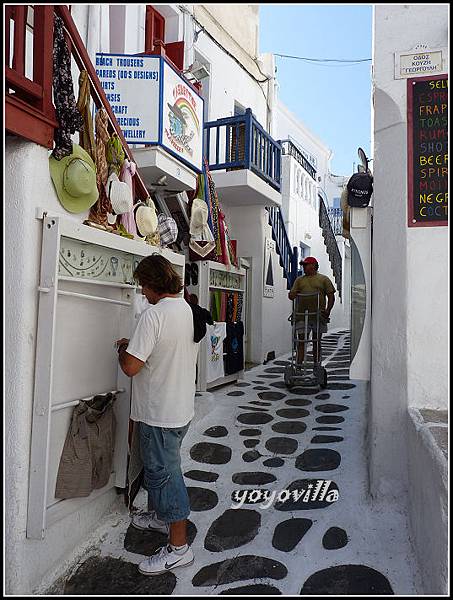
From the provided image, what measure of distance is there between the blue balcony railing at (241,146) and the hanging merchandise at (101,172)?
455 centimetres

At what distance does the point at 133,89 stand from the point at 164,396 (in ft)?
11.5

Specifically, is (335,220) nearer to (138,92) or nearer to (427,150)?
(138,92)

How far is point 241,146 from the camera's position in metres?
7.95

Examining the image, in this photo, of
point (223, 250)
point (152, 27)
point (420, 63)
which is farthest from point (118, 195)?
point (152, 27)

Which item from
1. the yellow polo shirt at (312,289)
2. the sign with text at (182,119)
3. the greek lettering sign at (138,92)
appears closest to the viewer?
the greek lettering sign at (138,92)

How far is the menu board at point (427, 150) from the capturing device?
124 inches

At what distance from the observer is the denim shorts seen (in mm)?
2680

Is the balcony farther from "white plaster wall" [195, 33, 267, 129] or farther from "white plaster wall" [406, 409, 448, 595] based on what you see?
"white plaster wall" [406, 409, 448, 595]

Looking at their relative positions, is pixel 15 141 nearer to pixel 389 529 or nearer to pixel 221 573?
pixel 221 573

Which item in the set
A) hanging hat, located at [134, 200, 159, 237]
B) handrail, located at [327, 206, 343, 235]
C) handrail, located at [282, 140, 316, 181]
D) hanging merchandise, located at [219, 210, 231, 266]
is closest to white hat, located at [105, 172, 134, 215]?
hanging hat, located at [134, 200, 159, 237]

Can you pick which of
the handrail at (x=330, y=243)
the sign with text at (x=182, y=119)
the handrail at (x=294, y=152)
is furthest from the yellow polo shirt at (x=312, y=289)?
the handrail at (x=330, y=243)

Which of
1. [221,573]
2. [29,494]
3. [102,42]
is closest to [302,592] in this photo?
[221,573]

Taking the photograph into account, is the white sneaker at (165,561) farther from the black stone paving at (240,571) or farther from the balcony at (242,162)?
the balcony at (242,162)

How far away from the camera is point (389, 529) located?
2.96 meters
